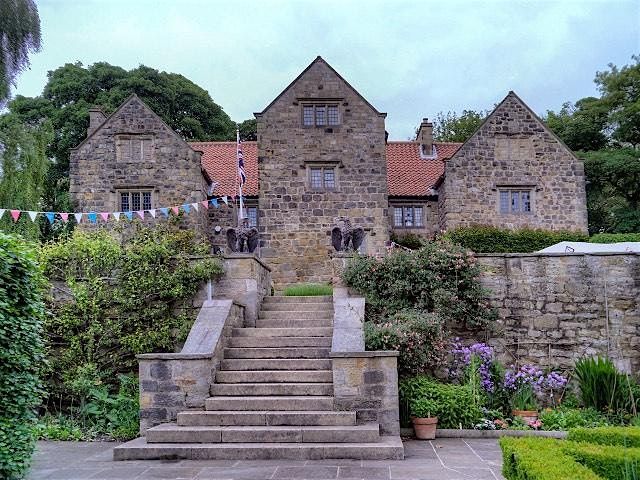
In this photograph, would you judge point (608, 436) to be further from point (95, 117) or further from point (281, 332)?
point (95, 117)

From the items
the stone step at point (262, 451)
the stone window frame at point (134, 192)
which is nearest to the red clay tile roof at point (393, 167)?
the stone window frame at point (134, 192)

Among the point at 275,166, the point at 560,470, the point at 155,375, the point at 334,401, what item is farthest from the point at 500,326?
the point at 275,166

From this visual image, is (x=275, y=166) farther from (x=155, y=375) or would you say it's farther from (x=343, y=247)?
(x=155, y=375)

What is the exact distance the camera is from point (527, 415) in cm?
898

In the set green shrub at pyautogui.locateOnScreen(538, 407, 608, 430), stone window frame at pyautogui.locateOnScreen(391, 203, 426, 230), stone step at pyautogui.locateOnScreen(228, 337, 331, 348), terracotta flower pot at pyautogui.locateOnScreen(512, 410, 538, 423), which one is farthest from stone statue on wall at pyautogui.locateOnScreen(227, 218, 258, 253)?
stone window frame at pyautogui.locateOnScreen(391, 203, 426, 230)

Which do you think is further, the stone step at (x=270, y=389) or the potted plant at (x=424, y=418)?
the stone step at (x=270, y=389)

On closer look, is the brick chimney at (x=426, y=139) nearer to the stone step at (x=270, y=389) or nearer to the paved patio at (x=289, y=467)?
the stone step at (x=270, y=389)

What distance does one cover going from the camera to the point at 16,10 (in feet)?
59.0

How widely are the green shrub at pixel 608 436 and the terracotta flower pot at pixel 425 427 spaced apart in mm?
2897

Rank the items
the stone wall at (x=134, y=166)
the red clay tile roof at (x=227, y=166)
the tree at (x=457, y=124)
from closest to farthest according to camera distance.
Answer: the stone wall at (x=134, y=166) < the red clay tile roof at (x=227, y=166) < the tree at (x=457, y=124)

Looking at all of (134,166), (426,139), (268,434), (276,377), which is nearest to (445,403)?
(276,377)

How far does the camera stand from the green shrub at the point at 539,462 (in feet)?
13.4

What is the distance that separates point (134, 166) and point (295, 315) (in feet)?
42.9

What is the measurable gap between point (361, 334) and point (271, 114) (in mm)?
14488
